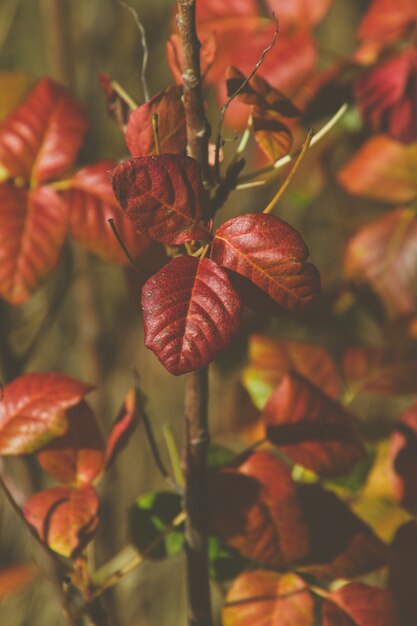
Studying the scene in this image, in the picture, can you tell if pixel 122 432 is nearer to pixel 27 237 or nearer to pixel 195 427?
pixel 195 427

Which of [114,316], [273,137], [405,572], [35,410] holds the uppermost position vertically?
[273,137]

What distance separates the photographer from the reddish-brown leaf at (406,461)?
579 mm

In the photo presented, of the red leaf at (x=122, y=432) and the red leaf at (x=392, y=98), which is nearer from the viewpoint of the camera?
the red leaf at (x=122, y=432)

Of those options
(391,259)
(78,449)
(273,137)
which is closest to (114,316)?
(391,259)

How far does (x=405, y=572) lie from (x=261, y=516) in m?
0.13

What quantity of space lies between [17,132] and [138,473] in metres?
1.13

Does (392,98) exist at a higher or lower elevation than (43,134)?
lower

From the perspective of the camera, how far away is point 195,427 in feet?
1.52

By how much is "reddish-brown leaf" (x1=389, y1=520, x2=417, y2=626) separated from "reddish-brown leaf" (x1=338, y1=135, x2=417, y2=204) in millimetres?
369

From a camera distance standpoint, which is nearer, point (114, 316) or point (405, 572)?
point (405, 572)

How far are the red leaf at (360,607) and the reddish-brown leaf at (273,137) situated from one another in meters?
0.33

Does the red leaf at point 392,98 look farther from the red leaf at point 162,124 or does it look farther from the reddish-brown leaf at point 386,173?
the red leaf at point 162,124

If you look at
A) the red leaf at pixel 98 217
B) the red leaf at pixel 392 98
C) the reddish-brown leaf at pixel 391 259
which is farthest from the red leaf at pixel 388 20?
the red leaf at pixel 98 217

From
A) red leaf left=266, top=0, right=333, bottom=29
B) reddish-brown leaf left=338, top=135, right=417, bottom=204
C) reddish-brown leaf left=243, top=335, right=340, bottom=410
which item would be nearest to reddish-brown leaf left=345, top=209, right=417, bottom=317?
reddish-brown leaf left=338, top=135, right=417, bottom=204
